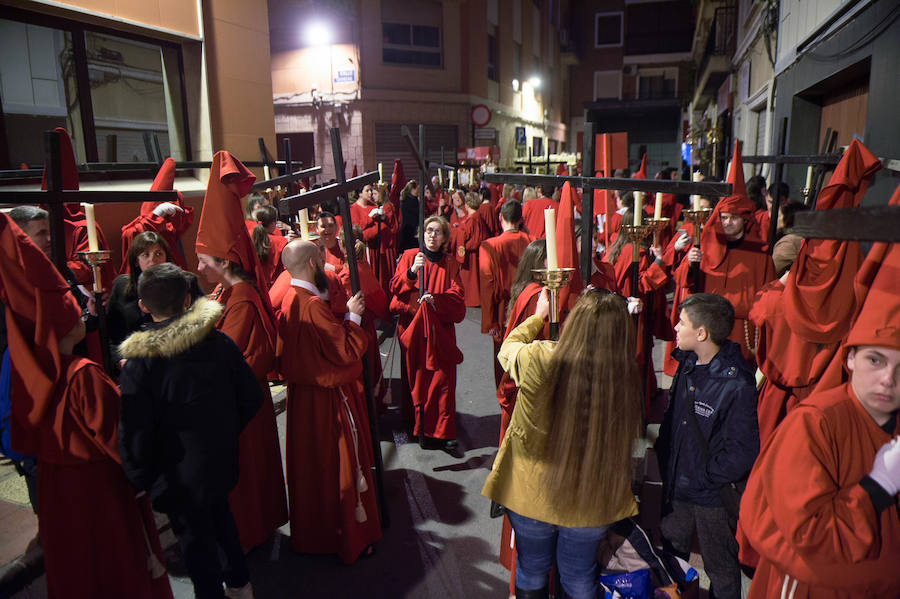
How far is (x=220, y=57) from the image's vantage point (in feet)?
29.0

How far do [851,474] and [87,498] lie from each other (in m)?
3.30

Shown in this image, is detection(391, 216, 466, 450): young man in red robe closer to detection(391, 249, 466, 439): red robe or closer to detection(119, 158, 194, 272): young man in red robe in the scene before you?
detection(391, 249, 466, 439): red robe

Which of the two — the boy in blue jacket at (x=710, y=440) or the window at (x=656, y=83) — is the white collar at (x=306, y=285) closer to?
the boy in blue jacket at (x=710, y=440)

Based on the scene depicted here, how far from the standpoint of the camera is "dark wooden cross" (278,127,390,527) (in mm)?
3324

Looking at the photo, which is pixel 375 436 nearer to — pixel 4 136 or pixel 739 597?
pixel 739 597

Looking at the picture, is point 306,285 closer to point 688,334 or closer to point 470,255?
point 688,334

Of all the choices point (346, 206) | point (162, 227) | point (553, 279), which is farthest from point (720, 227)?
point (162, 227)

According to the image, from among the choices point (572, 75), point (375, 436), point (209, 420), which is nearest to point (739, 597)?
point (375, 436)

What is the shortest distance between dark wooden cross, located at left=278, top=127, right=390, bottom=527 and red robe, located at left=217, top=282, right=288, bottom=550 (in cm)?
62

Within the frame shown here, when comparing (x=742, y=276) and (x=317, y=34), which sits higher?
(x=317, y=34)

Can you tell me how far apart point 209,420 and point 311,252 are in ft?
4.16

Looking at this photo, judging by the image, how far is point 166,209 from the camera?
227 inches

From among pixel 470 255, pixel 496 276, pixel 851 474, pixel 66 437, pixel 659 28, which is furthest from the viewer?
pixel 659 28

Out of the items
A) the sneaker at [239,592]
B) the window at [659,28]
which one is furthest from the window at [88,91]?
the window at [659,28]
